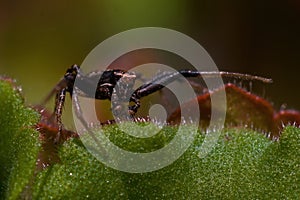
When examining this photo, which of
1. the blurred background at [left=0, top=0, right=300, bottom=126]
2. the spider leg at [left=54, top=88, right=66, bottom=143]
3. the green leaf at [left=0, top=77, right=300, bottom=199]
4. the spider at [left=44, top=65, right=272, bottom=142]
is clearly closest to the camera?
the green leaf at [left=0, top=77, right=300, bottom=199]

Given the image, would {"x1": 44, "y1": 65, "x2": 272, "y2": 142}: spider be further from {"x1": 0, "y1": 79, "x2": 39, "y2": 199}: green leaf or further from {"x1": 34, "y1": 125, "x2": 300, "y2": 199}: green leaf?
{"x1": 34, "y1": 125, "x2": 300, "y2": 199}: green leaf

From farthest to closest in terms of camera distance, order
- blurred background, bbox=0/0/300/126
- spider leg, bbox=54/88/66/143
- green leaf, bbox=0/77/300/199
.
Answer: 1. blurred background, bbox=0/0/300/126
2. spider leg, bbox=54/88/66/143
3. green leaf, bbox=0/77/300/199

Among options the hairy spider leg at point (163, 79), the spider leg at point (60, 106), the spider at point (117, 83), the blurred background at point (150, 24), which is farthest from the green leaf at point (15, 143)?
the blurred background at point (150, 24)

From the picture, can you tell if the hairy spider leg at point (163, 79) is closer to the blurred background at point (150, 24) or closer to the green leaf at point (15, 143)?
the green leaf at point (15, 143)

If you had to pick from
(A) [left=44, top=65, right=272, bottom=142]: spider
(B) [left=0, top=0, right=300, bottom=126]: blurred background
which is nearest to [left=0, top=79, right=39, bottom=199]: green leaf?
(A) [left=44, top=65, right=272, bottom=142]: spider

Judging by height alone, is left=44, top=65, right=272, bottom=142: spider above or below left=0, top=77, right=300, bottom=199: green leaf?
above

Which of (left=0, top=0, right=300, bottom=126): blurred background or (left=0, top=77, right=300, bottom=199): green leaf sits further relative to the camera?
(left=0, top=0, right=300, bottom=126): blurred background

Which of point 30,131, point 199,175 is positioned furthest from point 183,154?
point 30,131

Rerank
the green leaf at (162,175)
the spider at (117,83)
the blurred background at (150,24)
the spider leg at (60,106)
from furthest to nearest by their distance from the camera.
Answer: the blurred background at (150,24) → the spider at (117,83) → the spider leg at (60,106) → the green leaf at (162,175)

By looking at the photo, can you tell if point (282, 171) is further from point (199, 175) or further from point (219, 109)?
point (219, 109)
